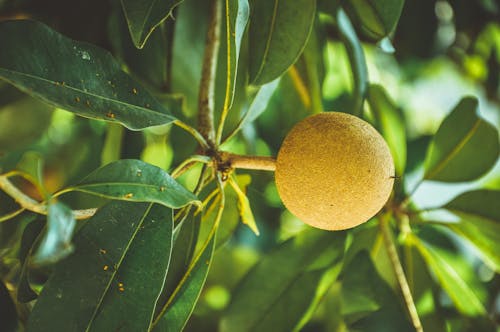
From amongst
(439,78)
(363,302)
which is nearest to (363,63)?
(363,302)

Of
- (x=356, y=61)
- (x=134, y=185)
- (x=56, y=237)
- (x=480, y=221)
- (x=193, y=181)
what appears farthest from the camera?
(x=193, y=181)

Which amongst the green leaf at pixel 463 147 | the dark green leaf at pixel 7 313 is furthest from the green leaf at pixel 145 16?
the green leaf at pixel 463 147

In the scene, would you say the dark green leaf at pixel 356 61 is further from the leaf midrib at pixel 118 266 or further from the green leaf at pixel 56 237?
the green leaf at pixel 56 237

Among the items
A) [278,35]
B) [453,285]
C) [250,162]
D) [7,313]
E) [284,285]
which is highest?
[278,35]

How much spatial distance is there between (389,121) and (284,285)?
0.42 metres

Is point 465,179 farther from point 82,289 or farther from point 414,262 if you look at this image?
point 82,289

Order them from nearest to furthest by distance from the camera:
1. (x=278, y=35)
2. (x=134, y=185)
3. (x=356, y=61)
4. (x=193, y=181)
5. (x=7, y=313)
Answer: (x=134, y=185) < (x=7, y=313) < (x=278, y=35) < (x=356, y=61) < (x=193, y=181)

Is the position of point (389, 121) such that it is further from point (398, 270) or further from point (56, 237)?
point (56, 237)

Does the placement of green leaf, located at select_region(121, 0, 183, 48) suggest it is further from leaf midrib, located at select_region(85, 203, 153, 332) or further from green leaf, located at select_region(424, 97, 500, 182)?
green leaf, located at select_region(424, 97, 500, 182)

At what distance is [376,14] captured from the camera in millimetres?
819

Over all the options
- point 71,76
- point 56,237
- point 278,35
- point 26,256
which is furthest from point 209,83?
point 56,237

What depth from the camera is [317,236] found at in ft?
3.44

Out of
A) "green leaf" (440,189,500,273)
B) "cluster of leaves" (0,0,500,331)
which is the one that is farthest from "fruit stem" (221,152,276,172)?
"green leaf" (440,189,500,273)

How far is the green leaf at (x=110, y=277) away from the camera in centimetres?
61
